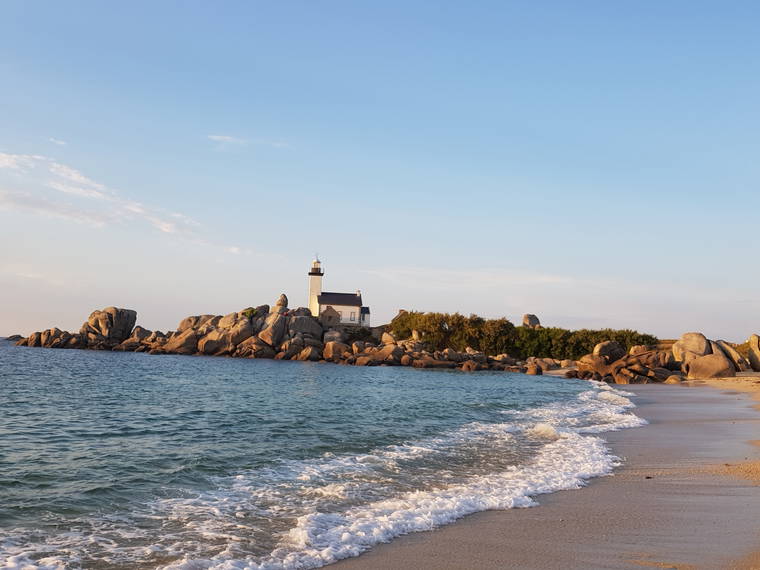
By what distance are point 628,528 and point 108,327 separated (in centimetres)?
9557

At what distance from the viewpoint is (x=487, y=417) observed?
23859mm

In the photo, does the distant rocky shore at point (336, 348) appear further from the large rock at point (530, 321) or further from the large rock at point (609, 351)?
the large rock at point (530, 321)

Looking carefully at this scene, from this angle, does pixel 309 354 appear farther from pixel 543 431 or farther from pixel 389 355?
pixel 543 431

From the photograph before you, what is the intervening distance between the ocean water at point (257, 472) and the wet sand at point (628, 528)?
0.53m

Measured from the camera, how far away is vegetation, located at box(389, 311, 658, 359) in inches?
3132

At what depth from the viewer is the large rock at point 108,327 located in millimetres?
91125

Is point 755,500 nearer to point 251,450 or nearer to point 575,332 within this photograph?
point 251,450

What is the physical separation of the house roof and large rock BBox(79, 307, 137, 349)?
30.7 meters

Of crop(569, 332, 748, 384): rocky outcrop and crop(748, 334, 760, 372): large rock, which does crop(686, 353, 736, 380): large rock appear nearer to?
crop(569, 332, 748, 384): rocky outcrop

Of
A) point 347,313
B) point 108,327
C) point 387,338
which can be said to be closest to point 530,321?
point 387,338

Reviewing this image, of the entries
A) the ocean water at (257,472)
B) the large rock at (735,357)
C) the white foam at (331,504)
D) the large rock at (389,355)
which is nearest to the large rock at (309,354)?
the large rock at (389,355)

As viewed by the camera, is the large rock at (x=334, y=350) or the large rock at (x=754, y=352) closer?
the large rock at (x=754, y=352)

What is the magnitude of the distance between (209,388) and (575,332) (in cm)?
5898

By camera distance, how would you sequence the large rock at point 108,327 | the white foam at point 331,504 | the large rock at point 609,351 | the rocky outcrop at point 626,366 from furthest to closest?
the large rock at point 108,327, the large rock at point 609,351, the rocky outcrop at point 626,366, the white foam at point 331,504
